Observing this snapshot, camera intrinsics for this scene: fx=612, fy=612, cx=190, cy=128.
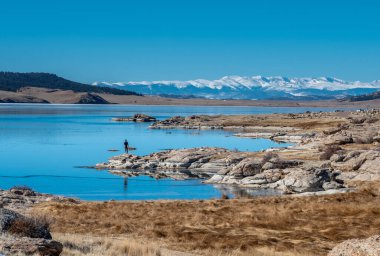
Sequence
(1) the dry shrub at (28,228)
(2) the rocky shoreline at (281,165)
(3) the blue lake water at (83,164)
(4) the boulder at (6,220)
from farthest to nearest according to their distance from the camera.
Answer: (3) the blue lake water at (83,164), (2) the rocky shoreline at (281,165), (4) the boulder at (6,220), (1) the dry shrub at (28,228)

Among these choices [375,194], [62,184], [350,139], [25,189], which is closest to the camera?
[375,194]

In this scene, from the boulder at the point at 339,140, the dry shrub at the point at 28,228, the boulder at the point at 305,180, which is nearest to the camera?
the dry shrub at the point at 28,228

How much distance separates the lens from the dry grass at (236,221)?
19.6 meters

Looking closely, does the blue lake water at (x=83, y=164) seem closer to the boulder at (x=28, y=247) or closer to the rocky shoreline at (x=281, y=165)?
the rocky shoreline at (x=281, y=165)

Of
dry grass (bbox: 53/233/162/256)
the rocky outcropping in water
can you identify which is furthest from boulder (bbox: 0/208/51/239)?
the rocky outcropping in water

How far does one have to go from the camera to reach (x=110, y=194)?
36531 millimetres

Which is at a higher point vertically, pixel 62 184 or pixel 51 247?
pixel 51 247

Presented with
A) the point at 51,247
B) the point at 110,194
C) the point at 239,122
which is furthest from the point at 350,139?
the point at 239,122

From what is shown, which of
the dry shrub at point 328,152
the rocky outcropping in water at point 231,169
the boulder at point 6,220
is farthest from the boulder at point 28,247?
the dry shrub at point 328,152

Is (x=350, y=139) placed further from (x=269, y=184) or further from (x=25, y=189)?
(x=25, y=189)

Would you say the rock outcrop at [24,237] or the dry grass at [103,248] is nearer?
the rock outcrop at [24,237]

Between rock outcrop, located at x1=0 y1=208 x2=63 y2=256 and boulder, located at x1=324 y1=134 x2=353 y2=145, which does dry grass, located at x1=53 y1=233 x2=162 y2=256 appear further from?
boulder, located at x1=324 y1=134 x2=353 y2=145

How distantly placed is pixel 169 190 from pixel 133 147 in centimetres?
2853

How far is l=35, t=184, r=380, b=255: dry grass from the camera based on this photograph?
1955 cm
